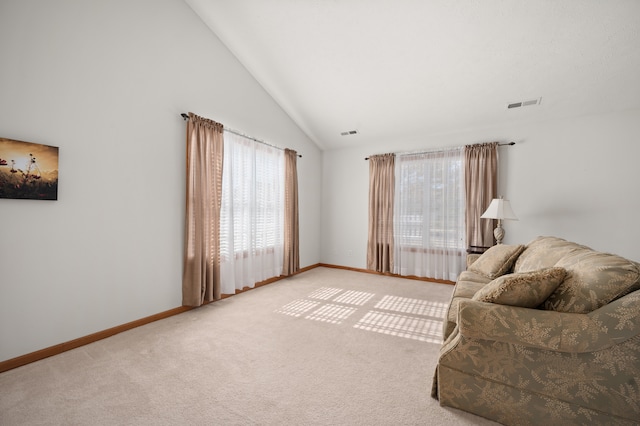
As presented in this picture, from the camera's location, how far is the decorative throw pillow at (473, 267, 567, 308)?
56.9 inches

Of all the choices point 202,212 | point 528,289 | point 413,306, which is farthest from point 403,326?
point 202,212

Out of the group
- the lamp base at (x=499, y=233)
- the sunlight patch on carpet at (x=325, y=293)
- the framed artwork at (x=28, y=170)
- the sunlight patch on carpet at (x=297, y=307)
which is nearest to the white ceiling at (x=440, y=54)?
the lamp base at (x=499, y=233)

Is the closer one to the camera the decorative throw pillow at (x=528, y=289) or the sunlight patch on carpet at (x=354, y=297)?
the decorative throw pillow at (x=528, y=289)

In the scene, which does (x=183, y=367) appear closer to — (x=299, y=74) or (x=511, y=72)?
(x=299, y=74)

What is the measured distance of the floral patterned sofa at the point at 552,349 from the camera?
1240 mm

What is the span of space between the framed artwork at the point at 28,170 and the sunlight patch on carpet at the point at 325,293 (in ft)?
9.56

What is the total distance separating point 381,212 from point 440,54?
2.67m

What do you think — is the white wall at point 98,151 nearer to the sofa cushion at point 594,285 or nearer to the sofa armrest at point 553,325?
the sofa armrest at point 553,325

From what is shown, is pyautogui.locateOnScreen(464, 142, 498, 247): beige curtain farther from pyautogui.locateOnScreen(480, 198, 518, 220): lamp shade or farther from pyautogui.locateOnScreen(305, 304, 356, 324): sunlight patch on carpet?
pyautogui.locateOnScreen(305, 304, 356, 324): sunlight patch on carpet

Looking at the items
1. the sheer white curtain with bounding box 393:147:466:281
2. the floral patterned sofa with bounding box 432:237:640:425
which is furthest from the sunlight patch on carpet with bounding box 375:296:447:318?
the floral patterned sofa with bounding box 432:237:640:425

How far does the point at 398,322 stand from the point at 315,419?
167cm

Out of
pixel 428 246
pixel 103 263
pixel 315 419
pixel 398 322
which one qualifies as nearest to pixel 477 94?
pixel 428 246

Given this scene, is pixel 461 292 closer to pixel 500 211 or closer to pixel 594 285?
pixel 594 285

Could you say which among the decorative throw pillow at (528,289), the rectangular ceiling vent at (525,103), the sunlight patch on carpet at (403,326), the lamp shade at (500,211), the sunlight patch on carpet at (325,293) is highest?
the rectangular ceiling vent at (525,103)
